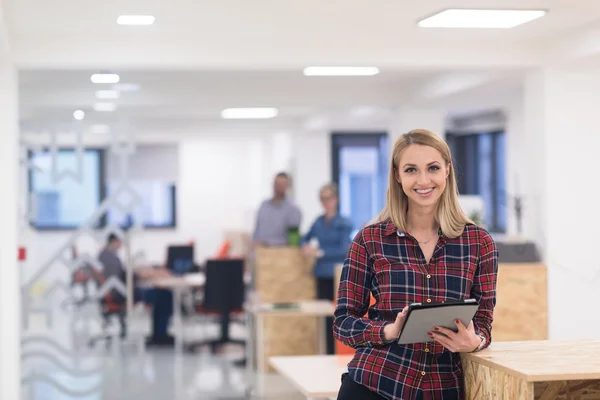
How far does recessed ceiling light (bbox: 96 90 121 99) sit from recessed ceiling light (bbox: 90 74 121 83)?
0.72m

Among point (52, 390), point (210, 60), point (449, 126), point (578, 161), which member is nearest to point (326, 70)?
point (210, 60)

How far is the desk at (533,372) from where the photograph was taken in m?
2.52

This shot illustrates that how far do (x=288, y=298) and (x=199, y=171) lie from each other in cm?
764

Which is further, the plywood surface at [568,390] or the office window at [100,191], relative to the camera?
the office window at [100,191]

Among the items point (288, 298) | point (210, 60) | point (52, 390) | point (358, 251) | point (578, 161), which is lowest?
point (52, 390)

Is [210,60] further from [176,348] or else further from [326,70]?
[176,348]

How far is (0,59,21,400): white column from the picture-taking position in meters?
6.62

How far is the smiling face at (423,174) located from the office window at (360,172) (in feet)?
38.2

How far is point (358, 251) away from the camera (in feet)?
9.03

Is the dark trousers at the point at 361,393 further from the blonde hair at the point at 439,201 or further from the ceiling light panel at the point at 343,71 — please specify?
the ceiling light panel at the point at 343,71

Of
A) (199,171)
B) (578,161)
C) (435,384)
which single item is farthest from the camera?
(199,171)

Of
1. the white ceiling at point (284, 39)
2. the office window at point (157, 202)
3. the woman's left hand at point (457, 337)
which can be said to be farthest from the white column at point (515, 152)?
the woman's left hand at point (457, 337)

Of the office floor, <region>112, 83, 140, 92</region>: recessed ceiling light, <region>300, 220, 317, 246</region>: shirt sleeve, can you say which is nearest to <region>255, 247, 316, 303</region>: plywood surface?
<region>300, 220, 317, 246</region>: shirt sleeve

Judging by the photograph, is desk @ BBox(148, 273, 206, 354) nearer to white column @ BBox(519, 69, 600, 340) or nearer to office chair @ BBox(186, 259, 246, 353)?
office chair @ BBox(186, 259, 246, 353)
